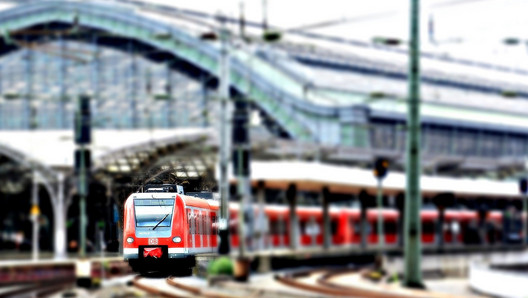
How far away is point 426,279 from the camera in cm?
6888

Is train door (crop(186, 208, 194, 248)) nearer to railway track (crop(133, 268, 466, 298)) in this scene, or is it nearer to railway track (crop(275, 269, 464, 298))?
railway track (crop(133, 268, 466, 298))

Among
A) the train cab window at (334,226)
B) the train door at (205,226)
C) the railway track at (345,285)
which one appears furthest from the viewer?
the train cab window at (334,226)

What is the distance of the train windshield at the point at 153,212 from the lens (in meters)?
2.78

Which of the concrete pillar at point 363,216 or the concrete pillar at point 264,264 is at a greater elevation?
the concrete pillar at point 363,216

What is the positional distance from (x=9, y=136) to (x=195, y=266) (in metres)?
122

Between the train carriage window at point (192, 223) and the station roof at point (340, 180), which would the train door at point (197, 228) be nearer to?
the train carriage window at point (192, 223)

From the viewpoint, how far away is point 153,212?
2826 millimetres

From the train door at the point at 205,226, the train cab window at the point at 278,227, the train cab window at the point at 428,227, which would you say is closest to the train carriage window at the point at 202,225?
the train door at the point at 205,226

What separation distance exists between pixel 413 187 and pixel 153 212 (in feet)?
132

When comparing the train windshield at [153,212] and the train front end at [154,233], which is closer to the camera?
the train front end at [154,233]

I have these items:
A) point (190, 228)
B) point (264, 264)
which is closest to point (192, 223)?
point (190, 228)

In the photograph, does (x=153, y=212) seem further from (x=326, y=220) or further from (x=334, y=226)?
(x=334, y=226)

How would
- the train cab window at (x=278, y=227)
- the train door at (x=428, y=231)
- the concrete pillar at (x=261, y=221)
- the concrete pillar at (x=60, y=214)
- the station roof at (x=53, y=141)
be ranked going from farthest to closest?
the concrete pillar at (x=60, y=214) → the station roof at (x=53, y=141) → the train door at (x=428, y=231) → the train cab window at (x=278, y=227) → the concrete pillar at (x=261, y=221)

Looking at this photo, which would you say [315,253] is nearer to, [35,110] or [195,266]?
[195,266]
